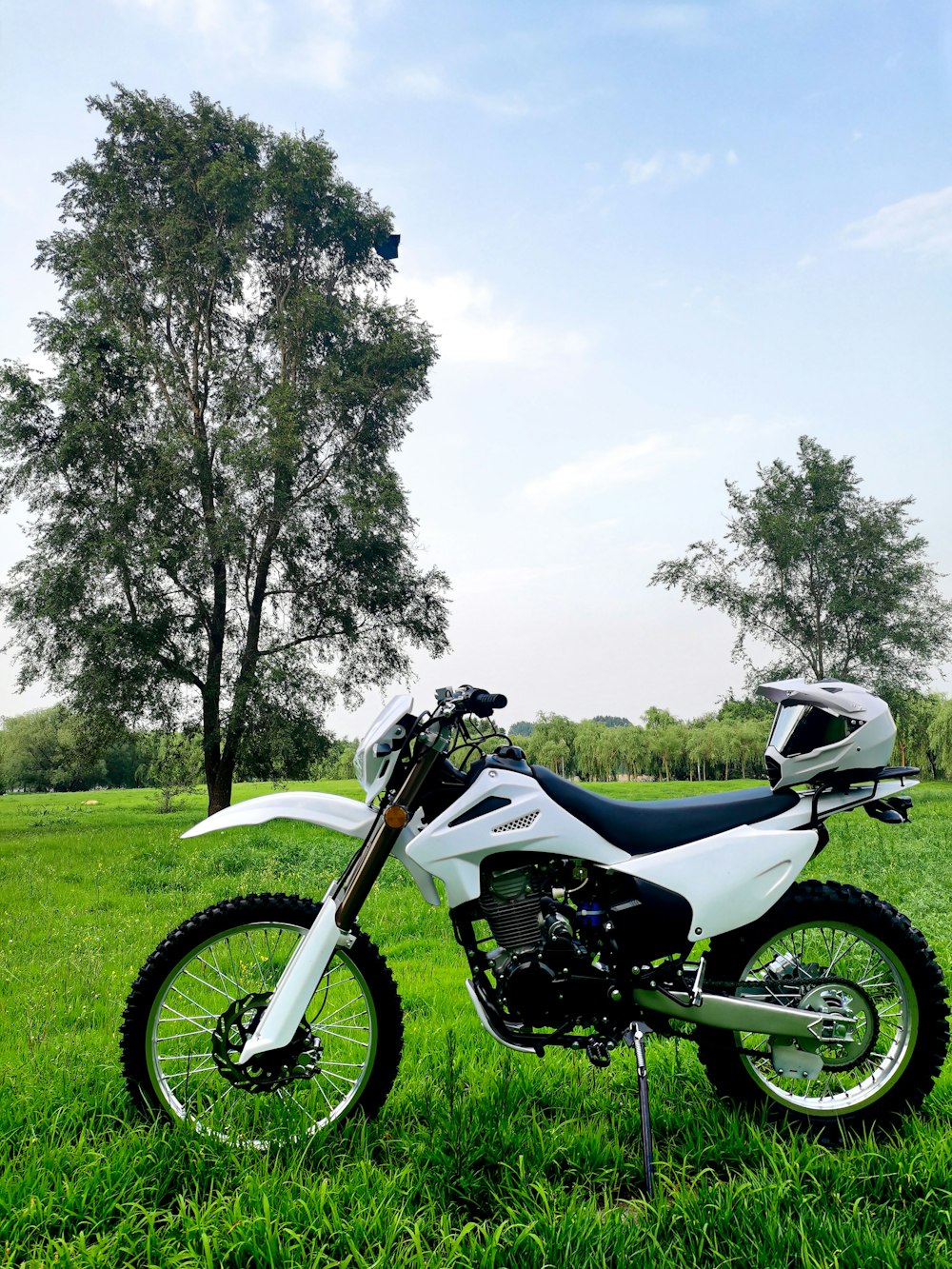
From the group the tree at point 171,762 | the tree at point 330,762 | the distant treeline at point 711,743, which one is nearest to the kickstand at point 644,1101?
the tree at point 330,762

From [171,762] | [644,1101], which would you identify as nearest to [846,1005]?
[644,1101]

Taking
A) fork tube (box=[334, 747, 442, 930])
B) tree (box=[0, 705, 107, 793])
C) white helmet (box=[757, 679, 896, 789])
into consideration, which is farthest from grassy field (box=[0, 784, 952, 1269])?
tree (box=[0, 705, 107, 793])

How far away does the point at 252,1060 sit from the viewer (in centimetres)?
311

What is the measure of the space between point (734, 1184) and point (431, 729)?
1832 mm

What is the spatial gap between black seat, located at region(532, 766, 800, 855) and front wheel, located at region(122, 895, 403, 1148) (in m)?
0.99

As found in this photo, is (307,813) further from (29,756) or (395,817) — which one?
(29,756)

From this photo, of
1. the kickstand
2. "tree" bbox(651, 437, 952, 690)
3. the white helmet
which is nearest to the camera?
the kickstand

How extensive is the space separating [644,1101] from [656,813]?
984 millimetres

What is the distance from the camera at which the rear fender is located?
3.20m

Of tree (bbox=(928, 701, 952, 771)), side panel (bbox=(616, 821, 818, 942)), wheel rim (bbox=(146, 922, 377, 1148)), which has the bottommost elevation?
wheel rim (bbox=(146, 922, 377, 1148))

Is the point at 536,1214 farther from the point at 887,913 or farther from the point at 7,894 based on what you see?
the point at 7,894

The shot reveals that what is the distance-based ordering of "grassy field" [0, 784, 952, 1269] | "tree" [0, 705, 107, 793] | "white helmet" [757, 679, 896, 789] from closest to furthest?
"grassy field" [0, 784, 952, 1269] → "white helmet" [757, 679, 896, 789] → "tree" [0, 705, 107, 793]

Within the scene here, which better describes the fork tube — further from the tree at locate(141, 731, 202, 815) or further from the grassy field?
the tree at locate(141, 731, 202, 815)

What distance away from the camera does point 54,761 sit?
20922mm
